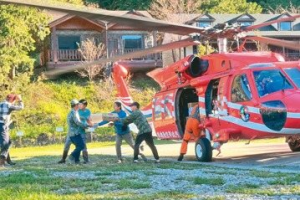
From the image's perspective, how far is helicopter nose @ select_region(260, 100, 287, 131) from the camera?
1311 centimetres

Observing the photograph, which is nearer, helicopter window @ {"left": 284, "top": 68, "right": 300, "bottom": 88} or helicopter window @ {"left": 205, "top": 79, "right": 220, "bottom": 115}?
helicopter window @ {"left": 284, "top": 68, "right": 300, "bottom": 88}

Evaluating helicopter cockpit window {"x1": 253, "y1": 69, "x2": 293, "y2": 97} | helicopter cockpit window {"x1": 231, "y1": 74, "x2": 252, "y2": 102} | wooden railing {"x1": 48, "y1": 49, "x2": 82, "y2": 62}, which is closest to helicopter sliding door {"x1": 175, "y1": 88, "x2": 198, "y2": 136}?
helicopter cockpit window {"x1": 231, "y1": 74, "x2": 252, "y2": 102}

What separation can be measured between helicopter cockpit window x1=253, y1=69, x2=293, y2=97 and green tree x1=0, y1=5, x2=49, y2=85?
2650cm

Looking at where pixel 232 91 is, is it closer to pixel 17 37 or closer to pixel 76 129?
pixel 76 129

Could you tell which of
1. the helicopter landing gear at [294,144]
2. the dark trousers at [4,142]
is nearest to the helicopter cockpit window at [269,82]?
the helicopter landing gear at [294,144]

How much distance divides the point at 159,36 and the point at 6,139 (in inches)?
1675

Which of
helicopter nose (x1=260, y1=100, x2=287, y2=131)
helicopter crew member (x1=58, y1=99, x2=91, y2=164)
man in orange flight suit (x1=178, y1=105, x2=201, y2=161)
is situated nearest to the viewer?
helicopter nose (x1=260, y1=100, x2=287, y2=131)

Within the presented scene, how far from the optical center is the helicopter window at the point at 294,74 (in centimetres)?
1348

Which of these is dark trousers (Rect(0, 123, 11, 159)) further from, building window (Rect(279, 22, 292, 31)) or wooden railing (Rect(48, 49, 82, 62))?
building window (Rect(279, 22, 292, 31))

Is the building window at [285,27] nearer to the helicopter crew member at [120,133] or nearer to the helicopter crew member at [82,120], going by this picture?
the helicopter crew member at [120,133]

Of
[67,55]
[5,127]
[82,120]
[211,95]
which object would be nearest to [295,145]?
[211,95]

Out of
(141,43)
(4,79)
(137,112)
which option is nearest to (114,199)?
(137,112)

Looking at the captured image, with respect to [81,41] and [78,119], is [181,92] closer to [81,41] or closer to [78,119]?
[78,119]

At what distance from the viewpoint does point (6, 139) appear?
14.1 m
